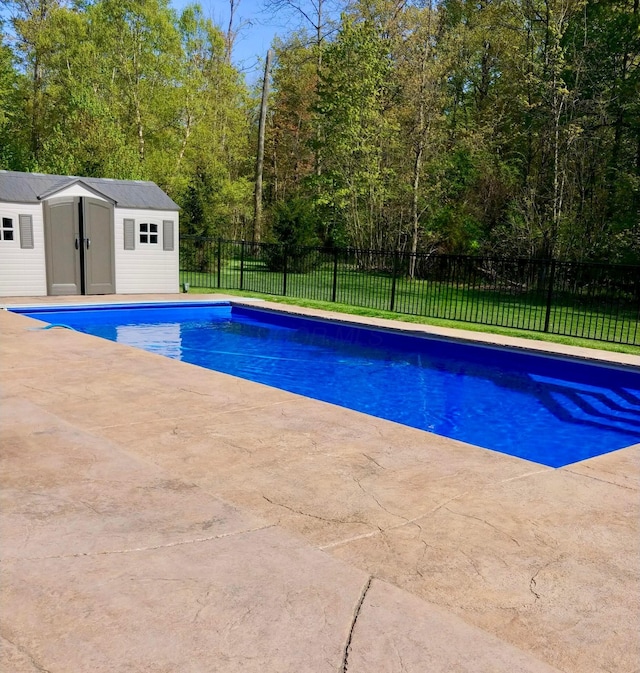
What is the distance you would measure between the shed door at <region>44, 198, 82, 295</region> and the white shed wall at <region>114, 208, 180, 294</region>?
903mm

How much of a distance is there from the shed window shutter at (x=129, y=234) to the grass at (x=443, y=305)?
214 centimetres

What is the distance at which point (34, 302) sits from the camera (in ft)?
39.6

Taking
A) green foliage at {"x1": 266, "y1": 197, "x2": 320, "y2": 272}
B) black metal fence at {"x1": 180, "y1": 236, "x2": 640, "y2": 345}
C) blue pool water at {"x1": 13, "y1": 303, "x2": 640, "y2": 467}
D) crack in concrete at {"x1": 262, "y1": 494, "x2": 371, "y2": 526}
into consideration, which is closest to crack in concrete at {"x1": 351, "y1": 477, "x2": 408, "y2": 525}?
crack in concrete at {"x1": 262, "y1": 494, "x2": 371, "y2": 526}

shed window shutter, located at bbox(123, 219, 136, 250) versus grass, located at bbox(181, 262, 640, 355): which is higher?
shed window shutter, located at bbox(123, 219, 136, 250)

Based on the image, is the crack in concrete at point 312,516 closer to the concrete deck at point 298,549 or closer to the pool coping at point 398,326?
the concrete deck at point 298,549

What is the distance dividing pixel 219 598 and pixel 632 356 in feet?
26.4

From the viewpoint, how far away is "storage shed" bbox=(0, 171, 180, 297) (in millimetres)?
12719

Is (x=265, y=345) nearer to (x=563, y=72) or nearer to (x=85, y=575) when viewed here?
(x=85, y=575)

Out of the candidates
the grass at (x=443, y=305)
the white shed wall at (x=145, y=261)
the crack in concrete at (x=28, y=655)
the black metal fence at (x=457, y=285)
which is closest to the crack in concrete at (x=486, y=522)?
the crack in concrete at (x=28, y=655)

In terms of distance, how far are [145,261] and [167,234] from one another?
829mm

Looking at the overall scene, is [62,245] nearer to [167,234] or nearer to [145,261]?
[145,261]

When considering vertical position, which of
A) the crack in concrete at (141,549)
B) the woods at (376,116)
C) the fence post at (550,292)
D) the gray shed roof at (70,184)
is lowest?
the crack in concrete at (141,549)

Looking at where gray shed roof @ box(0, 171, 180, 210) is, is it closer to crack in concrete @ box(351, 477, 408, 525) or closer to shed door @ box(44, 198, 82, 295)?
shed door @ box(44, 198, 82, 295)

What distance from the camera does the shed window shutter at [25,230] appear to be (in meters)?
12.7
